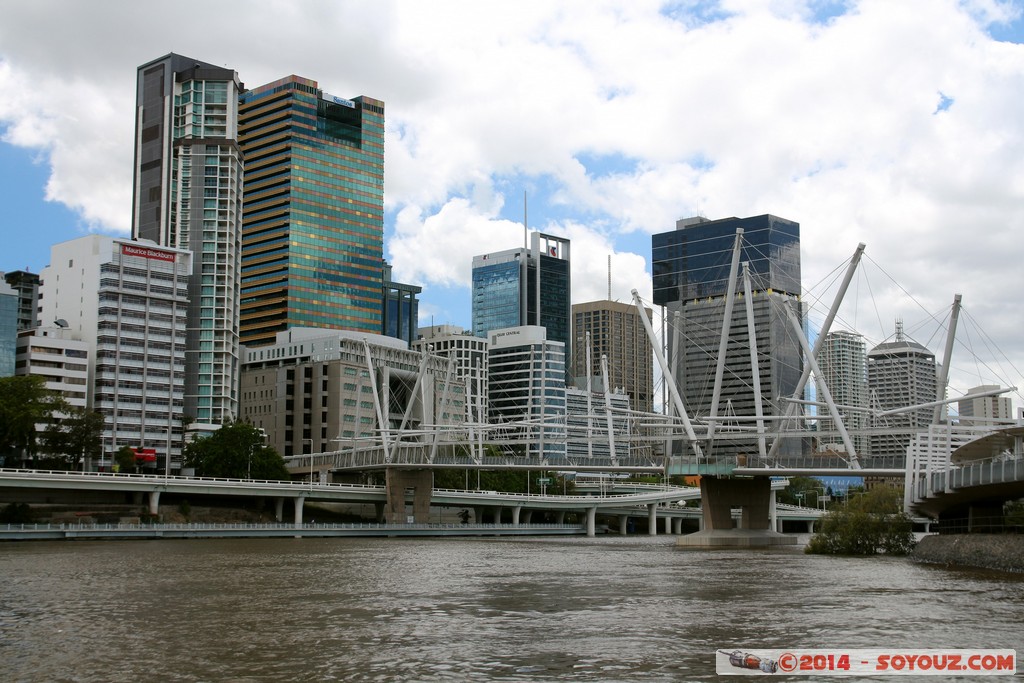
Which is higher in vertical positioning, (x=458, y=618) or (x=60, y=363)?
(x=60, y=363)

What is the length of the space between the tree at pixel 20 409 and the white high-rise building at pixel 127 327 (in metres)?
38.7

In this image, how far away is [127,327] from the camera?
183m

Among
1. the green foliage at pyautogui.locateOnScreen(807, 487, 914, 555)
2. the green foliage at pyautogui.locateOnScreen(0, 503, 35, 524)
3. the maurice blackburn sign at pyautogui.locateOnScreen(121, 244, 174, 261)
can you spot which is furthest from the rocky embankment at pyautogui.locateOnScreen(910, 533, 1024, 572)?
the maurice blackburn sign at pyautogui.locateOnScreen(121, 244, 174, 261)

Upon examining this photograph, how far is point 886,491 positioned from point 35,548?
70.0 m

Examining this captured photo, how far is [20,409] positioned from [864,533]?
312 feet

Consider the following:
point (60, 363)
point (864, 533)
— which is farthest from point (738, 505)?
point (60, 363)

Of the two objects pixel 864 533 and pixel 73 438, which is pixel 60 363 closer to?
pixel 73 438

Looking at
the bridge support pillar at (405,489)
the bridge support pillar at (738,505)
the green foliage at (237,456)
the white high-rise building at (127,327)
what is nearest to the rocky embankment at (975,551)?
the bridge support pillar at (738,505)

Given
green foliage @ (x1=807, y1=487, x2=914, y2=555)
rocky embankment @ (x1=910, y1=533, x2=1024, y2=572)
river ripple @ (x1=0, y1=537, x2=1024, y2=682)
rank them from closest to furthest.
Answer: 1. river ripple @ (x1=0, y1=537, x2=1024, y2=682)
2. rocky embankment @ (x1=910, y1=533, x2=1024, y2=572)
3. green foliage @ (x1=807, y1=487, x2=914, y2=555)

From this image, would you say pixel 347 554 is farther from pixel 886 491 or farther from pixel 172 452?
pixel 172 452

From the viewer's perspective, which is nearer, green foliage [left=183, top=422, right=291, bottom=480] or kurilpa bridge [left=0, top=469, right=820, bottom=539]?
kurilpa bridge [left=0, top=469, right=820, bottom=539]

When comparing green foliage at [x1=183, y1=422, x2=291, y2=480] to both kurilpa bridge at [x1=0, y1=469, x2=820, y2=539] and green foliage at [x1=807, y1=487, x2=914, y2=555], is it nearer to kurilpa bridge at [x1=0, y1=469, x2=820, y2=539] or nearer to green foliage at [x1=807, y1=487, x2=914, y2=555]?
kurilpa bridge at [x1=0, y1=469, x2=820, y2=539]

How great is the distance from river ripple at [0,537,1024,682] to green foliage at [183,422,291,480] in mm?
87899

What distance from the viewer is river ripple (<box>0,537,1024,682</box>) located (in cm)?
2973
